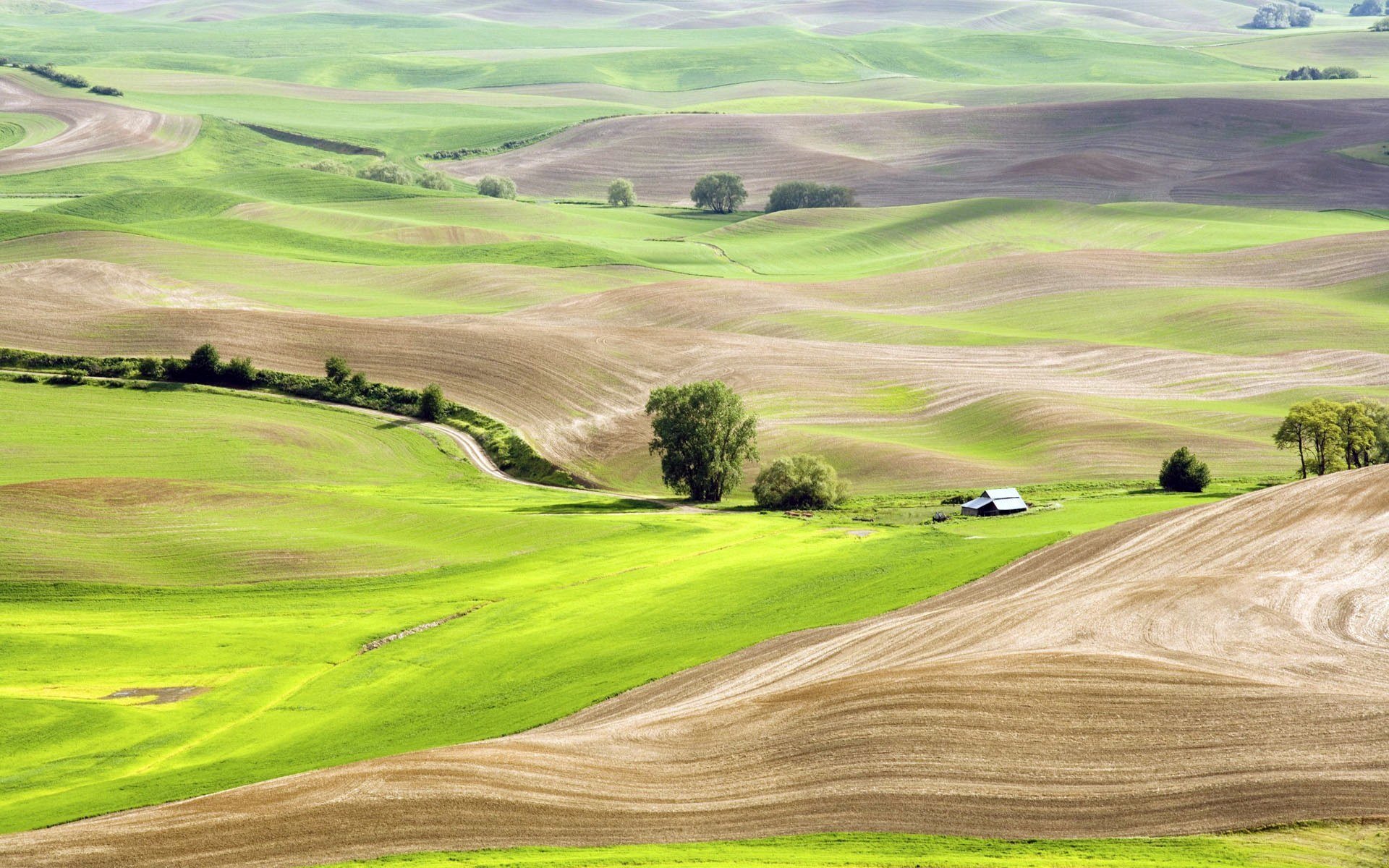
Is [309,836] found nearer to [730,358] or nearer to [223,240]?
[730,358]

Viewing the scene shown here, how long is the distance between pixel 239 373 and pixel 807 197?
106 m

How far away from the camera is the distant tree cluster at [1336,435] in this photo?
2778 inches

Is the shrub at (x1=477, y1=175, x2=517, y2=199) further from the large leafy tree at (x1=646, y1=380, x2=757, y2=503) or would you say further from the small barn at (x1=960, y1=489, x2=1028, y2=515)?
Result: the small barn at (x1=960, y1=489, x2=1028, y2=515)

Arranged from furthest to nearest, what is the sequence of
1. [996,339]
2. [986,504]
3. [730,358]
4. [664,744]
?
[996,339]
[730,358]
[986,504]
[664,744]

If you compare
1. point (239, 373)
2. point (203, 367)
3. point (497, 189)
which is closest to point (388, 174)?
point (497, 189)

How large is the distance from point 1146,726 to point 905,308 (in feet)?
310

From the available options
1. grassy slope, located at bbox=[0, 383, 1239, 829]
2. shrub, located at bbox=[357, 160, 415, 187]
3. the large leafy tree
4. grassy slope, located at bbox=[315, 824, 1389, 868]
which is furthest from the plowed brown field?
shrub, located at bbox=[357, 160, 415, 187]

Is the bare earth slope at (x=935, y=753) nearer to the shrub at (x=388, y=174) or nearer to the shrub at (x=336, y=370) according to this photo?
the shrub at (x=336, y=370)

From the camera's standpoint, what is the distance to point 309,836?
32406 millimetres

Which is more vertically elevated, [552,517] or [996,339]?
[996,339]

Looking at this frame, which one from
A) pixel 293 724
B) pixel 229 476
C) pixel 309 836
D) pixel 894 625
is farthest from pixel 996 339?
pixel 309 836

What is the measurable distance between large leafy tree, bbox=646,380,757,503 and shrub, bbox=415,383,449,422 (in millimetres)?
19657

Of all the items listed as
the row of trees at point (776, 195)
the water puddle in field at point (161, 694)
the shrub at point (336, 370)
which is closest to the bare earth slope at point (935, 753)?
the water puddle in field at point (161, 694)

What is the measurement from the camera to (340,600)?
187 feet
